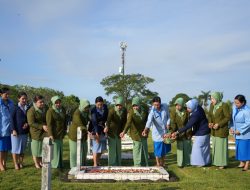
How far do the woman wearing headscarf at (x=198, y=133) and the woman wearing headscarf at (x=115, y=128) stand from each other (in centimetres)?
151

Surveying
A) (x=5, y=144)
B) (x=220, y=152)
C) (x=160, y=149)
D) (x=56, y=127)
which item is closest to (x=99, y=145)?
(x=56, y=127)

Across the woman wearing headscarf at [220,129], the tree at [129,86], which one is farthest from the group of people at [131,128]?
the tree at [129,86]

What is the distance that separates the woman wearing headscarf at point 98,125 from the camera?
9781 mm

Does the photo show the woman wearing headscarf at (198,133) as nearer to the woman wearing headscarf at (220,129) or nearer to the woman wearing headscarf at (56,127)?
the woman wearing headscarf at (220,129)

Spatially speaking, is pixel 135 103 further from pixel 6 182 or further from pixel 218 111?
pixel 6 182

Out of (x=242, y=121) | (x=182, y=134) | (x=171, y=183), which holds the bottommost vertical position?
(x=171, y=183)

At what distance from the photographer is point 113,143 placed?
10.0m

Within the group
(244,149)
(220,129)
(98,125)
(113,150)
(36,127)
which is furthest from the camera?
(113,150)

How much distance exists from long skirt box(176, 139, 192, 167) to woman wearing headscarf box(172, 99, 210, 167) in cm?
42

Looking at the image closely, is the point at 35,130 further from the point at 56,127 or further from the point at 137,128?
the point at 137,128

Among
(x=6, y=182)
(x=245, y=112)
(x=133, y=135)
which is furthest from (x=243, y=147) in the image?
(x=6, y=182)

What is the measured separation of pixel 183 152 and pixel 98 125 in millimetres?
2542

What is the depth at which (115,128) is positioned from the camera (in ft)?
32.8

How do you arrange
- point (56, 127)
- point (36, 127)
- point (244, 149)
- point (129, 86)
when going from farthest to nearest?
point (129, 86) → point (56, 127) → point (36, 127) → point (244, 149)
